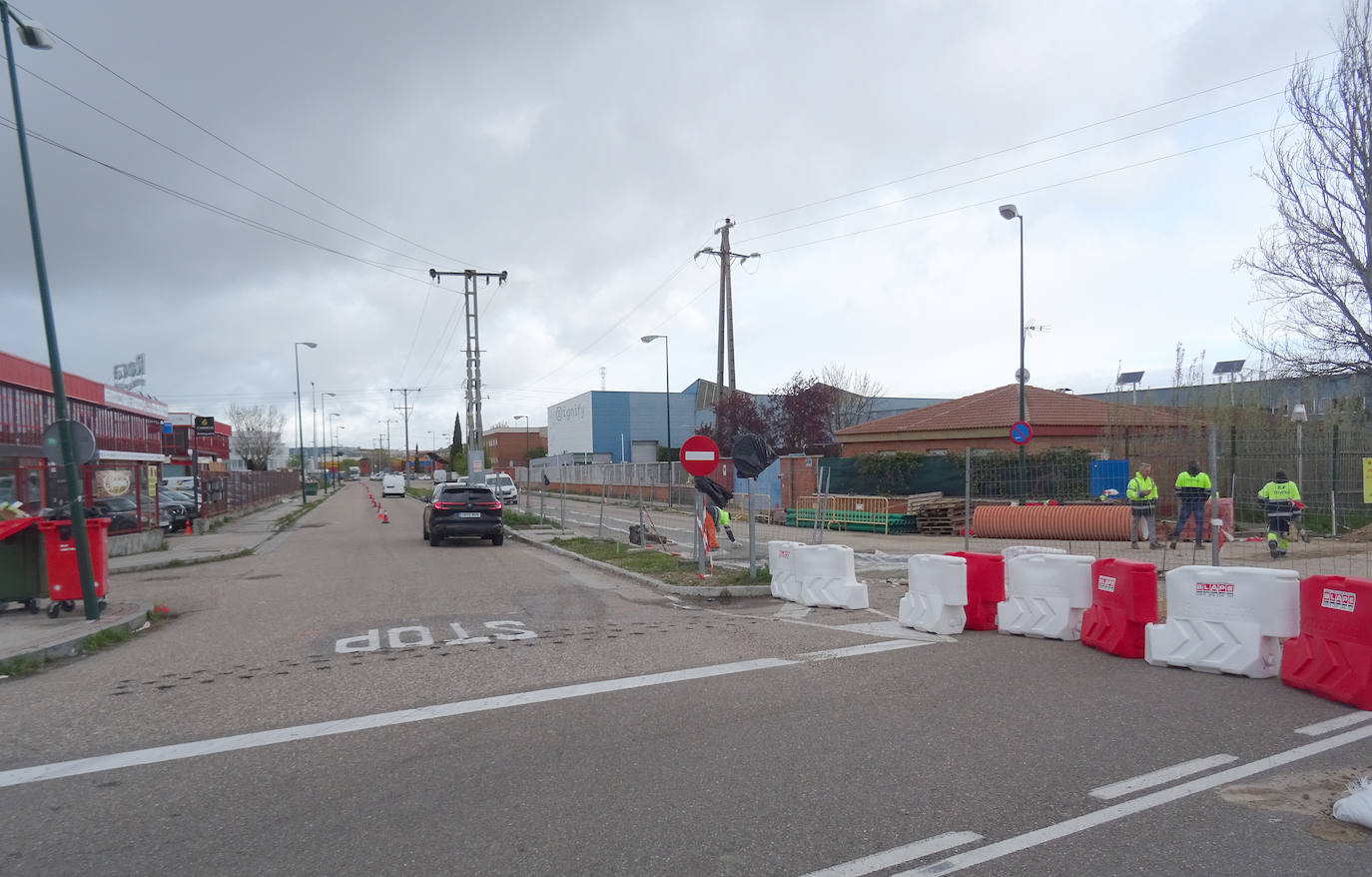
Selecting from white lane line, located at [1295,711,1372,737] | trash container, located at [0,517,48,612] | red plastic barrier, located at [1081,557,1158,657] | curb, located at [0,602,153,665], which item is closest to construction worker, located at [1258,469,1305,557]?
red plastic barrier, located at [1081,557,1158,657]

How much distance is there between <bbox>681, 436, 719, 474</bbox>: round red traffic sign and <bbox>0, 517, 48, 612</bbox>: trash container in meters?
8.45

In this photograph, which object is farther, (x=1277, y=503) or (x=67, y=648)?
(x=1277, y=503)

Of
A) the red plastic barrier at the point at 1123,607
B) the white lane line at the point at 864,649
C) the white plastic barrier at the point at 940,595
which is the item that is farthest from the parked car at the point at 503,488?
the red plastic barrier at the point at 1123,607

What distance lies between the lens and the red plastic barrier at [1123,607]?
8.06 m

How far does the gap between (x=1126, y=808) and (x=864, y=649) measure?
4.10 meters

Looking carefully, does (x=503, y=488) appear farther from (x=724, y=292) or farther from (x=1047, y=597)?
(x=1047, y=597)

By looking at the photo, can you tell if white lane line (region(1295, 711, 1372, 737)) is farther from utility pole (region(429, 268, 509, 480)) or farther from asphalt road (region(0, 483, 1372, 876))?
utility pole (region(429, 268, 509, 480))

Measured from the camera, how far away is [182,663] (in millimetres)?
8570

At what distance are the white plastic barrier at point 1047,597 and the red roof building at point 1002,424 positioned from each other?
2064 centimetres

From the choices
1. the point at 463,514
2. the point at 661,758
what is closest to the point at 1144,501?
the point at 661,758

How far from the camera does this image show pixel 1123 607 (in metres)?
8.16

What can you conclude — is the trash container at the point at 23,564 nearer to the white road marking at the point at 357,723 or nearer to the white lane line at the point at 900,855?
the white road marking at the point at 357,723

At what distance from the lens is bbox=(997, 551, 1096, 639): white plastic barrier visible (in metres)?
8.84

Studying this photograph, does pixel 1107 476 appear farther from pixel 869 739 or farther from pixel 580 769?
pixel 580 769
